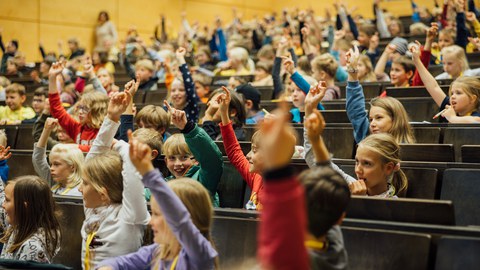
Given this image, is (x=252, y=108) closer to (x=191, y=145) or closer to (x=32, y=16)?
(x=191, y=145)

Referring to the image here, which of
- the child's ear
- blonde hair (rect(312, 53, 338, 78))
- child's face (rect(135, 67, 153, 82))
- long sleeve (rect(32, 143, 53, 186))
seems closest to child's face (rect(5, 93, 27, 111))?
child's face (rect(135, 67, 153, 82))

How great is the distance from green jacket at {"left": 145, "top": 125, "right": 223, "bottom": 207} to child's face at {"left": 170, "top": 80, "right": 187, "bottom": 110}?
133 centimetres

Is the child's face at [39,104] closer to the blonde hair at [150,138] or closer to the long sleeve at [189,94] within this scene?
the long sleeve at [189,94]

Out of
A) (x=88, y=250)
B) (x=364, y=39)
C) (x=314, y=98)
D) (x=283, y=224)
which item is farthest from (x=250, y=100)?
(x=283, y=224)

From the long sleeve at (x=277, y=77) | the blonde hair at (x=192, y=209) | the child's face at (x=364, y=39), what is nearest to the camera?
the blonde hair at (x=192, y=209)

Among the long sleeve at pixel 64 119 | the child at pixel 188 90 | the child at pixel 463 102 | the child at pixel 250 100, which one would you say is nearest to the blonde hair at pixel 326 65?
the child at pixel 250 100

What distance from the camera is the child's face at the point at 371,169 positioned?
199 centimetres

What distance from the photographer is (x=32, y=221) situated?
6.48 feet

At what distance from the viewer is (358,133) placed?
2.60 metres

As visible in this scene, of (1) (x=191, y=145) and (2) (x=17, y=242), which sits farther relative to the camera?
(1) (x=191, y=145)

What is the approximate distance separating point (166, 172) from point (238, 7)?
881 cm

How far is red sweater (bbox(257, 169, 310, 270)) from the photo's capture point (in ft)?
2.73

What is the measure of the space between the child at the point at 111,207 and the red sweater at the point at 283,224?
3.05 feet

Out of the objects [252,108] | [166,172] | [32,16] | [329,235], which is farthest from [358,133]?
[32,16]
